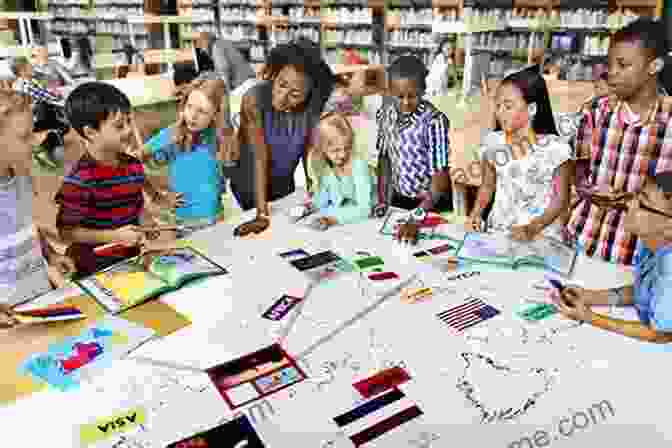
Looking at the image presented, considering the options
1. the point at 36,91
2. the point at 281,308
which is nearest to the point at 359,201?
the point at 281,308

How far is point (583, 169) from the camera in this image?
6.16ft

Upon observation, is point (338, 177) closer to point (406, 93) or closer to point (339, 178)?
point (339, 178)

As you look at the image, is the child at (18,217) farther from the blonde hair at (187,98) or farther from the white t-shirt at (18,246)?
the blonde hair at (187,98)

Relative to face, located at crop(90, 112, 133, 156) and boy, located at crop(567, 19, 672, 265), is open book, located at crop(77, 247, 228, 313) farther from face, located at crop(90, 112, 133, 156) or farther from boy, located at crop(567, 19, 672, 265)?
boy, located at crop(567, 19, 672, 265)

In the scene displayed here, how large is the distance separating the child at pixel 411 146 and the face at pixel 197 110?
68cm

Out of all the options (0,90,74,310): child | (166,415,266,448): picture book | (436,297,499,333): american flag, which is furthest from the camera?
(0,90,74,310): child

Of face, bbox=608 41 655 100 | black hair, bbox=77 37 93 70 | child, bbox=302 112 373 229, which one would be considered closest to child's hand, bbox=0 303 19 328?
child, bbox=302 112 373 229

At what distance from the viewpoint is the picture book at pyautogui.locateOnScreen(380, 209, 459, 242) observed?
1.76 meters

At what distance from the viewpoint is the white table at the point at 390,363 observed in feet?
3.08

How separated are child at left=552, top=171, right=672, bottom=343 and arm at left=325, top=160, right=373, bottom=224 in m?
0.77

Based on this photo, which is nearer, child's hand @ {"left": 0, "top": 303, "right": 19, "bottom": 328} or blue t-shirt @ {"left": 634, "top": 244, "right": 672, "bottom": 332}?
blue t-shirt @ {"left": 634, "top": 244, "right": 672, "bottom": 332}

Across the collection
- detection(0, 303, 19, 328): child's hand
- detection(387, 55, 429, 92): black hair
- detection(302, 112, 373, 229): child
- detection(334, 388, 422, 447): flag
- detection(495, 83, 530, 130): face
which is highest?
detection(387, 55, 429, 92): black hair

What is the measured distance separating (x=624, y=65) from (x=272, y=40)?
29.9ft

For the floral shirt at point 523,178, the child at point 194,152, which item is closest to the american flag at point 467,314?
the floral shirt at point 523,178
